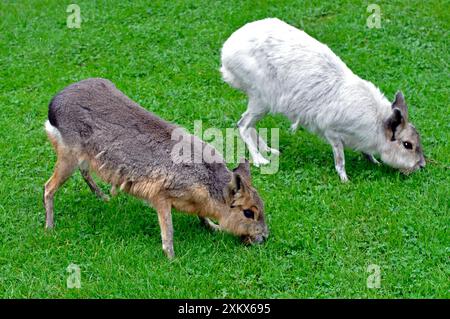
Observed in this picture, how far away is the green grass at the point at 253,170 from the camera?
5.71 metres

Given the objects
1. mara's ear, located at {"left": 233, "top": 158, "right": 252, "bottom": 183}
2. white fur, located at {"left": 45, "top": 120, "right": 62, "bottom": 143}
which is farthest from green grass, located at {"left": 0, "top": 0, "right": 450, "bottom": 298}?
Answer: white fur, located at {"left": 45, "top": 120, "right": 62, "bottom": 143}

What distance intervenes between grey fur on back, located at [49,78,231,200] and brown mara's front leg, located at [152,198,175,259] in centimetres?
14

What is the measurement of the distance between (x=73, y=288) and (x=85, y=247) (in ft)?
2.12

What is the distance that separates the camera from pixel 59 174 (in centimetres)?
646

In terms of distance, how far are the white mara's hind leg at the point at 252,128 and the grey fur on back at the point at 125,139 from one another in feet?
5.66

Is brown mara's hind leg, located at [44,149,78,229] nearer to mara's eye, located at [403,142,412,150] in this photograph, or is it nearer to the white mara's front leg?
the white mara's front leg

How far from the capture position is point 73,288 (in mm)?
5590

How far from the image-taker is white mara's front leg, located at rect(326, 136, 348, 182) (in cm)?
743

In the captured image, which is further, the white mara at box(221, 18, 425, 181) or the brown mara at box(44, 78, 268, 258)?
the white mara at box(221, 18, 425, 181)

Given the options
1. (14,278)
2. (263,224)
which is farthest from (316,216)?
(14,278)

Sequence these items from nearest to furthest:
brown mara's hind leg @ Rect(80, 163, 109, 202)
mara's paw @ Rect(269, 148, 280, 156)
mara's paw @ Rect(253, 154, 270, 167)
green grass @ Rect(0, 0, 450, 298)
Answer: green grass @ Rect(0, 0, 450, 298) < brown mara's hind leg @ Rect(80, 163, 109, 202) < mara's paw @ Rect(253, 154, 270, 167) < mara's paw @ Rect(269, 148, 280, 156)

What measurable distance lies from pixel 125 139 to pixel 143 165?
29 cm

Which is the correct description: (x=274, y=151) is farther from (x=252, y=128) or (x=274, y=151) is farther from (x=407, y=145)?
(x=407, y=145)

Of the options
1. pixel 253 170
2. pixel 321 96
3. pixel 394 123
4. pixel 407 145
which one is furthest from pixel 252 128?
pixel 407 145
